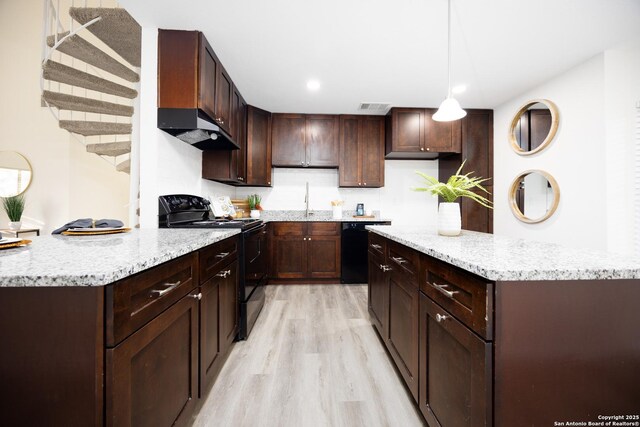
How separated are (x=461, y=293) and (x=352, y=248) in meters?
2.71

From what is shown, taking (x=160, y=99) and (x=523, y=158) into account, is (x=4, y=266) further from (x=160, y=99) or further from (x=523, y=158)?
(x=523, y=158)

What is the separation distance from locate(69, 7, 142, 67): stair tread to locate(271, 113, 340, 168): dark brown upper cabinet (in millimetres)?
1802

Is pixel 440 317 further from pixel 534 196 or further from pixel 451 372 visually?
pixel 534 196

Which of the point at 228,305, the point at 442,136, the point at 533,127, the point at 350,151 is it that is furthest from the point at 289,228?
the point at 533,127

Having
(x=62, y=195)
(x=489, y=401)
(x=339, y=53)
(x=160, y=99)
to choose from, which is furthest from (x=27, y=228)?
(x=489, y=401)

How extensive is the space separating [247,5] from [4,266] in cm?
201

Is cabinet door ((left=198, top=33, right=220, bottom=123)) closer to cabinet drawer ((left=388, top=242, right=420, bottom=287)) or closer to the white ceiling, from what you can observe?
the white ceiling

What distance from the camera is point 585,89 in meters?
2.56

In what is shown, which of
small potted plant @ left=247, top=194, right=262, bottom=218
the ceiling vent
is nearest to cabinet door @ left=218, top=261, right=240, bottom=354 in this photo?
small potted plant @ left=247, top=194, right=262, bottom=218

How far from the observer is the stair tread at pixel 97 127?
112 inches

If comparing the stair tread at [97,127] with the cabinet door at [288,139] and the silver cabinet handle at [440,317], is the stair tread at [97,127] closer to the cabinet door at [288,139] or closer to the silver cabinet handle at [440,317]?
the cabinet door at [288,139]

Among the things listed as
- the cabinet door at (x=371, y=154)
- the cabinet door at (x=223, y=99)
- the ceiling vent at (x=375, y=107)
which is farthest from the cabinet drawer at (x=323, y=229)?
the ceiling vent at (x=375, y=107)

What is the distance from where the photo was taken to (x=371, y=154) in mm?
3898

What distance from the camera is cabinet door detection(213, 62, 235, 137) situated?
2.45 m
